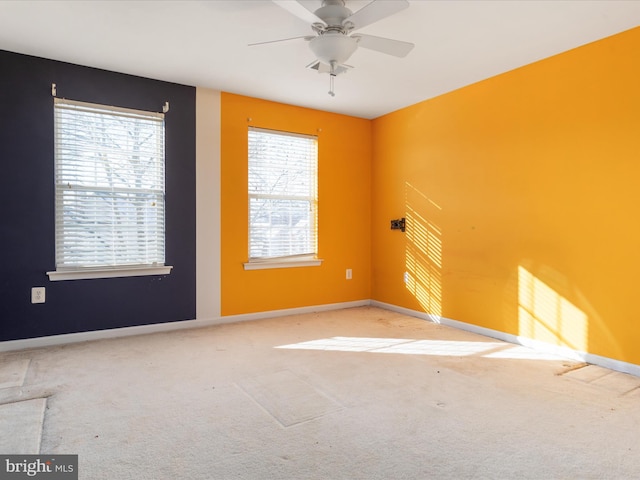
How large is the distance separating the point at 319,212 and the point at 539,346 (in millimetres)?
2583

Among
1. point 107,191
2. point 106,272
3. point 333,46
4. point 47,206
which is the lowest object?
point 106,272

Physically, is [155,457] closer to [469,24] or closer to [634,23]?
[469,24]

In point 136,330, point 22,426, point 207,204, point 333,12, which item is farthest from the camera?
point 207,204

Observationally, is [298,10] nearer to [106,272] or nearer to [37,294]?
[106,272]

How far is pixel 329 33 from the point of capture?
7.94 feet

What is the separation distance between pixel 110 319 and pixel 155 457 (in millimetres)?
2144

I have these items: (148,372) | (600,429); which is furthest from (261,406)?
(600,429)

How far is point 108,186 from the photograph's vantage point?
3518 mm

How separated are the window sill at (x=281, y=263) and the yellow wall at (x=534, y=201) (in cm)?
97

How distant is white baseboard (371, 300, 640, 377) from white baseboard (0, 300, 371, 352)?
1241mm

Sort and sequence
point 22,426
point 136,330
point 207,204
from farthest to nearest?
point 207,204 < point 136,330 < point 22,426

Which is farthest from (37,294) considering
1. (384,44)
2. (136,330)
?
(384,44)

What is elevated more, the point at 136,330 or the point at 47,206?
the point at 47,206

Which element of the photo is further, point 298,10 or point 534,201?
point 534,201
